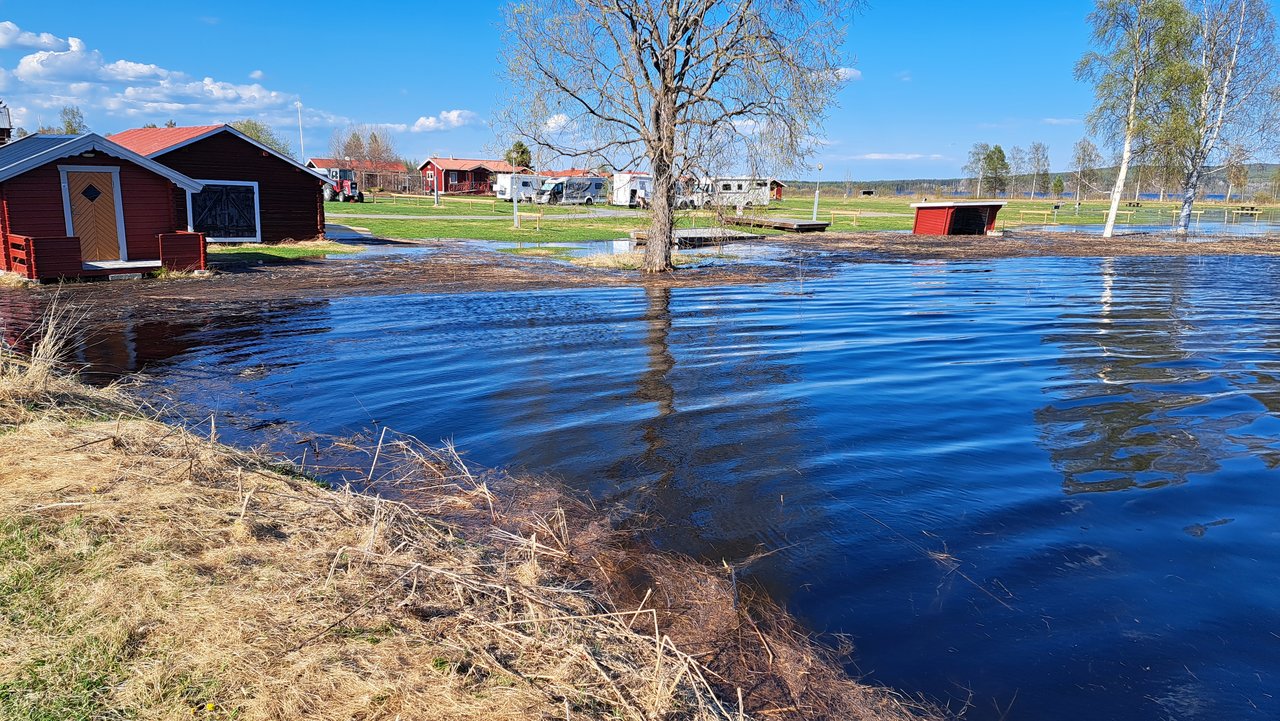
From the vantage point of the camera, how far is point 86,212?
2083 centimetres

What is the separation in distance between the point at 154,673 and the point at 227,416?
5767mm

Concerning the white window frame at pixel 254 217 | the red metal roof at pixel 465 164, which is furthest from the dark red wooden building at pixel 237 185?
the red metal roof at pixel 465 164

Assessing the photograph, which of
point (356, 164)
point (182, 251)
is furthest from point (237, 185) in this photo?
point (356, 164)

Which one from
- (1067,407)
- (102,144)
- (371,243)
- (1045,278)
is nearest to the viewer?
(1067,407)

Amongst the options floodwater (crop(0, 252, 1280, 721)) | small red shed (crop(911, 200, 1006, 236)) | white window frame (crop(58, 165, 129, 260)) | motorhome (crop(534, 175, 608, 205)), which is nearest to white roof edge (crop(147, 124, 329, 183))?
white window frame (crop(58, 165, 129, 260))

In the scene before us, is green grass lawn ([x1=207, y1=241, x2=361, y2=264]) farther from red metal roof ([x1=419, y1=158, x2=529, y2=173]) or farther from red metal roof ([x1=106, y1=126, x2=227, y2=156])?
red metal roof ([x1=419, y1=158, x2=529, y2=173])

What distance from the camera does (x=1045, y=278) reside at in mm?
24500

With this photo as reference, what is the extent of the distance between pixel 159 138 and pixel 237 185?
346 centimetres

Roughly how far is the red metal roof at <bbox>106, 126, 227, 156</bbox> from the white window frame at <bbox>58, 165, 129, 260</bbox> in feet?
22.2

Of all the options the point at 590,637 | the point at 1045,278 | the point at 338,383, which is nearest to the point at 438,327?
the point at 338,383

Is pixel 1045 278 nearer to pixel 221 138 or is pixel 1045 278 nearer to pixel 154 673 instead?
pixel 154 673

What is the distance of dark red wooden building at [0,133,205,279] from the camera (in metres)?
19.0

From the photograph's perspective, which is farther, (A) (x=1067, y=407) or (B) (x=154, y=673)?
(A) (x=1067, y=407)

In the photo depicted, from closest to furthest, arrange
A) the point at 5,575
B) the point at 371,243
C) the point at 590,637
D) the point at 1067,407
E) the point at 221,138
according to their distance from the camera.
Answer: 1. the point at 590,637
2. the point at 5,575
3. the point at 1067,407
4. the point at 221,138
5. the point at 371,243
